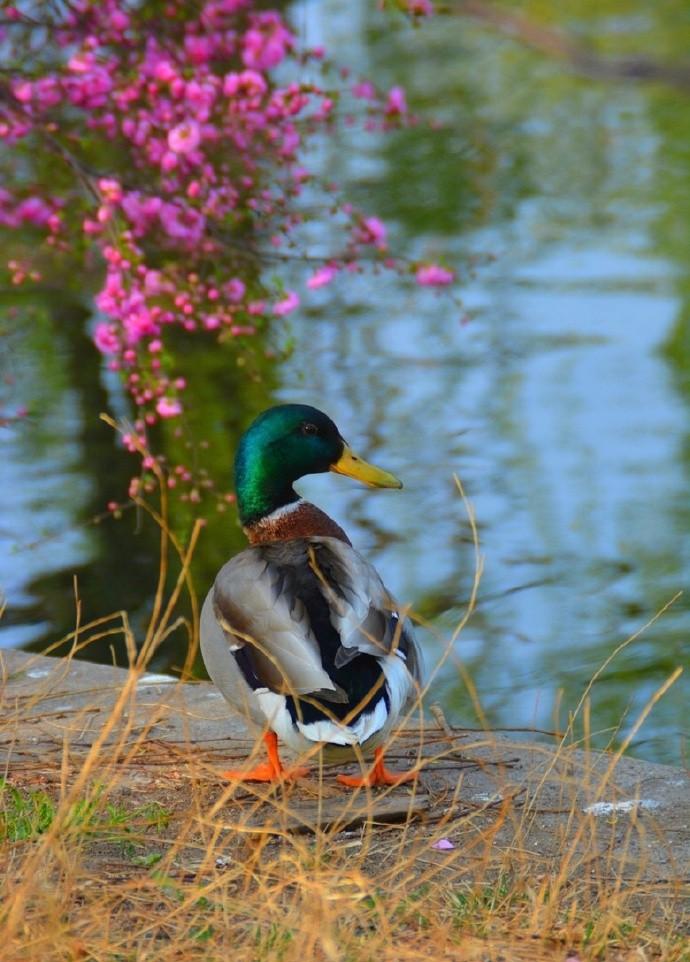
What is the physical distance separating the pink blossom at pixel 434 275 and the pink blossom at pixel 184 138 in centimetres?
85

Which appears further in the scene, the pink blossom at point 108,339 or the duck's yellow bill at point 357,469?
the pink blossom at point 108,339

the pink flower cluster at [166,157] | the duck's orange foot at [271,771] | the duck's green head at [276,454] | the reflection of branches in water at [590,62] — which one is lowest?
the duck's orange foot at [271,771]

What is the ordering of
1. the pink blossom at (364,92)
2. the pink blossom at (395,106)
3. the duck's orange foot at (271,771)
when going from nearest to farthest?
1. the duck's orange foot at (271,771)
2. the pink blossom at (395,106)
3. the pink blossom at (364,92)

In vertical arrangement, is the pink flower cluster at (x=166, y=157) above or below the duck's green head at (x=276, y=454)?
above

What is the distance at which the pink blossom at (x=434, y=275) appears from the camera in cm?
556

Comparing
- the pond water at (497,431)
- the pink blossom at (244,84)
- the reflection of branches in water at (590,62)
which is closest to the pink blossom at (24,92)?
the pink blossom at (244,84)

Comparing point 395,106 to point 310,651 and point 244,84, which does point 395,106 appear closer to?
point 244,84

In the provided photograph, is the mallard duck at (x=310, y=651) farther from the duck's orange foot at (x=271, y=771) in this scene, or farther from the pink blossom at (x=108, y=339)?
the pink blossom at (x=108, y=339)

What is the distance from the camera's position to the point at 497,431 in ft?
26.1

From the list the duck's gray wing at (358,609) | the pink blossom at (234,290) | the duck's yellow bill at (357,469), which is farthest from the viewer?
the pink blossom at (234,290)

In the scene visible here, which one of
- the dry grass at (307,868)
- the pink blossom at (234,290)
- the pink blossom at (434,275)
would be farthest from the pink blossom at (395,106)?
the dry grass at (307,868)

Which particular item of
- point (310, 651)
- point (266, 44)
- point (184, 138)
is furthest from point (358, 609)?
point (266, 44)

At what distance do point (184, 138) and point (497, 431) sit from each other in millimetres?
2834

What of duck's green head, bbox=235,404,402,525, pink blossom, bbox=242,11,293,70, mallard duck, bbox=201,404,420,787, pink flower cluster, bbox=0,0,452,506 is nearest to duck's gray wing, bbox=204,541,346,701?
mallard duck, bbox=201,404,420,787
